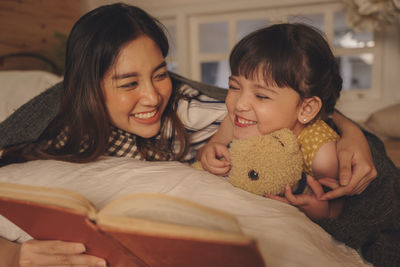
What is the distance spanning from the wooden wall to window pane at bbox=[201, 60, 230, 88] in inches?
40.6

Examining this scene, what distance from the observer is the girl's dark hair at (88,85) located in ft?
2.85

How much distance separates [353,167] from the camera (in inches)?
30.1

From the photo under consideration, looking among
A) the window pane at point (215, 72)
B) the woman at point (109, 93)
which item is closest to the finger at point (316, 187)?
the woman at point (109, 93)

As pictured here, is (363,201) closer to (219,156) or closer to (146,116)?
(219,156)

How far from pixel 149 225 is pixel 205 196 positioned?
0.25 m

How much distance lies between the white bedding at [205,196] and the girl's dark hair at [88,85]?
0.43 ft

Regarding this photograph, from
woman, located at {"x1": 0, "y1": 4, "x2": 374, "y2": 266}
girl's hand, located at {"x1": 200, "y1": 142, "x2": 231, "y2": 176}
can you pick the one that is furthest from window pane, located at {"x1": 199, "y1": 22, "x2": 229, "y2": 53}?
girl's hand, located at {"x1": 200, "y1": 142, "x2": 231, "y2": 176}

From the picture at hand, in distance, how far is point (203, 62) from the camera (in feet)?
8.08

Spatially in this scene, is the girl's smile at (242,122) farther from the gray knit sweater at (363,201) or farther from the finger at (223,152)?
the gray knit sweater at (363,201)

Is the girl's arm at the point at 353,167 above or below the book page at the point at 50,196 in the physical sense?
below

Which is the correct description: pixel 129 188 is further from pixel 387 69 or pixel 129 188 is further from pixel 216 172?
pixel 387 69

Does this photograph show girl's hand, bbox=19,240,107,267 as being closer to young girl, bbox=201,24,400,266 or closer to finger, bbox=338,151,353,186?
young girl, bbox=201,24,400,266

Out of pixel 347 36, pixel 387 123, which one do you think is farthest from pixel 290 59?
pixel 347 36

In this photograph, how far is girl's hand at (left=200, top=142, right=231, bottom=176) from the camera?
2.75ft
